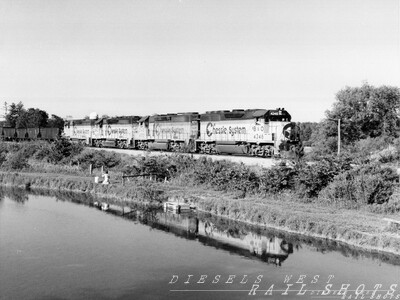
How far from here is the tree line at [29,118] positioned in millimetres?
84250

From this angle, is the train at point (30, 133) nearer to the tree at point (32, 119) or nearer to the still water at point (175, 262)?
the tree at point (32, 119)

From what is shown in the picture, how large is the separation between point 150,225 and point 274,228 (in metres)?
6.77

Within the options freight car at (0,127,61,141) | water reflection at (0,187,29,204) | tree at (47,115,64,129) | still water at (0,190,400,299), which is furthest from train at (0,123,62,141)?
still water at (0,190,400,299)

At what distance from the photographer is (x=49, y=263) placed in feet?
51.1

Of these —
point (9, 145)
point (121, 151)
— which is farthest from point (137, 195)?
point (9, 145)

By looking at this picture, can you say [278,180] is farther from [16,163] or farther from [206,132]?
[16,163]

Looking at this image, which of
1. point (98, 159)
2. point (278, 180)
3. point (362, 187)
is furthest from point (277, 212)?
point (98, 159)

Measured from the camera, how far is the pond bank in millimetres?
18375

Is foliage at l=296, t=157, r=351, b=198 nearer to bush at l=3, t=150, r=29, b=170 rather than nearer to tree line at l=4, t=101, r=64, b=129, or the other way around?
bush at l=3, t=150, r=29, b=170

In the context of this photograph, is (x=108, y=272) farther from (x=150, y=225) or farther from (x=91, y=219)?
(x=91, y=219)

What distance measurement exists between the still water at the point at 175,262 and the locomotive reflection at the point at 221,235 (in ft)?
0.15

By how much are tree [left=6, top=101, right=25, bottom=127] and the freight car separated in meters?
15.1

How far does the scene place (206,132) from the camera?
4081 centimetres

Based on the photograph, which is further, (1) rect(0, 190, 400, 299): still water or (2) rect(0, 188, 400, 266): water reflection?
(2) rect(0, 188, 400, 266): water reflection
